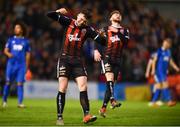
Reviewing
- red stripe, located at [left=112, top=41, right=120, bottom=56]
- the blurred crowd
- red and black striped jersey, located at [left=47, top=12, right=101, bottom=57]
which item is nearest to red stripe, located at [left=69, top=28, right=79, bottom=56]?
red and black striped jersey, located at [left=47, top=12, right=101, bottom=57]

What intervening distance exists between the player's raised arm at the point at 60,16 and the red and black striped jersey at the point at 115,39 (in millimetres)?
2595

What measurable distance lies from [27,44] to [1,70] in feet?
→ 27.5

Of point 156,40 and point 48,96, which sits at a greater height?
point 156,40

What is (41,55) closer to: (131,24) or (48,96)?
(48,96)

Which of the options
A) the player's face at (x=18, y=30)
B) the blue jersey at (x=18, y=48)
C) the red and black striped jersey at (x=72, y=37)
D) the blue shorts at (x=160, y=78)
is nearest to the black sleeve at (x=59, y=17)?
the red and black striped jersey at (x=72, y=37)

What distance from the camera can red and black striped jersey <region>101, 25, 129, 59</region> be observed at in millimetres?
15055

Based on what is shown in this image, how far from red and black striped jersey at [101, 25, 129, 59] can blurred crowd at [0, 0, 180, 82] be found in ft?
38.0

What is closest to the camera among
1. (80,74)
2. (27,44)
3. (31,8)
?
(80,74)

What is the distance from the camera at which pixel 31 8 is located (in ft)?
93.4

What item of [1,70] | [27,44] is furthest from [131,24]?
[27,44]

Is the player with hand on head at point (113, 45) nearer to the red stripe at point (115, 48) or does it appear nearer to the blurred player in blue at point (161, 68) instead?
the red stripe at point (115, 48)

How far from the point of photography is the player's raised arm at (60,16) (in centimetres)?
1235

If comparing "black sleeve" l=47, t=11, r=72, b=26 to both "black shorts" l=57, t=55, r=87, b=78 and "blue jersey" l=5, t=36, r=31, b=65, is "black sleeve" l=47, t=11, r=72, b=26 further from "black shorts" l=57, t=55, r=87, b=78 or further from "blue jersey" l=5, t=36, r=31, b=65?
"blue jersey" l=5, t=36, r=31, b=65

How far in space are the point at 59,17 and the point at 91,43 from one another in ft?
50.3
